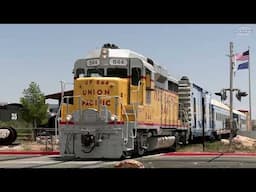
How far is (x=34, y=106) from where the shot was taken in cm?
5316

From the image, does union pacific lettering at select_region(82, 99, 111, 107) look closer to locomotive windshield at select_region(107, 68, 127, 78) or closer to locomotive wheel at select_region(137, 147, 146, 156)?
locomotive windshield at select_region(107, 68, 127, 78)

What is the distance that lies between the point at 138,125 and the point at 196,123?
1329 cm

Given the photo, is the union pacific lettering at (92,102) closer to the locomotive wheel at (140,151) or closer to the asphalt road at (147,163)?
the asphalt road at (147,163)

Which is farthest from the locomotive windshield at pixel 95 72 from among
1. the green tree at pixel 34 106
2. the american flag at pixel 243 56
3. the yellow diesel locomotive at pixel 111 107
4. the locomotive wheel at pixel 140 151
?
the green tree at pixel 34 106

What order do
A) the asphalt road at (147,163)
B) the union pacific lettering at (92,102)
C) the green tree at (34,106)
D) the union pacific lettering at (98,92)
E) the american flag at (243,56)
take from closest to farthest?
1. the asphalt road at (147,163)
2. the union pacific lettering at (92,102)
3. the union pacific lettering at (98,92)
4. the american flag at (243,56)
5. the green tree at (34,106)

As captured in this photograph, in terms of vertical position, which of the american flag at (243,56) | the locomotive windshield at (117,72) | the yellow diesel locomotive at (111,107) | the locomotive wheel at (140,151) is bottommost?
the locomotive wheel at (140,151)

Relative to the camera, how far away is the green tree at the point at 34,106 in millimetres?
52812

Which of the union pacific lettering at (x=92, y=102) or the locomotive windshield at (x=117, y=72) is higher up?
the locomotive windshield at (x=117, y=72)

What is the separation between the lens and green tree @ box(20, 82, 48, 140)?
173 ft

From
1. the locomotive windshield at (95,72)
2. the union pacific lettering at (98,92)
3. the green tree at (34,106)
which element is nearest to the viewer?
the union pacific lettering at (98,92)

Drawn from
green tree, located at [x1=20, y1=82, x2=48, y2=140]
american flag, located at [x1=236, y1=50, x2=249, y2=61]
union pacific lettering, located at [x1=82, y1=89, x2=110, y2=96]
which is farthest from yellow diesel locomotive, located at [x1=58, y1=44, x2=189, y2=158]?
green tree, located at [x1=20, y1=82, x2=48, y2=140]
